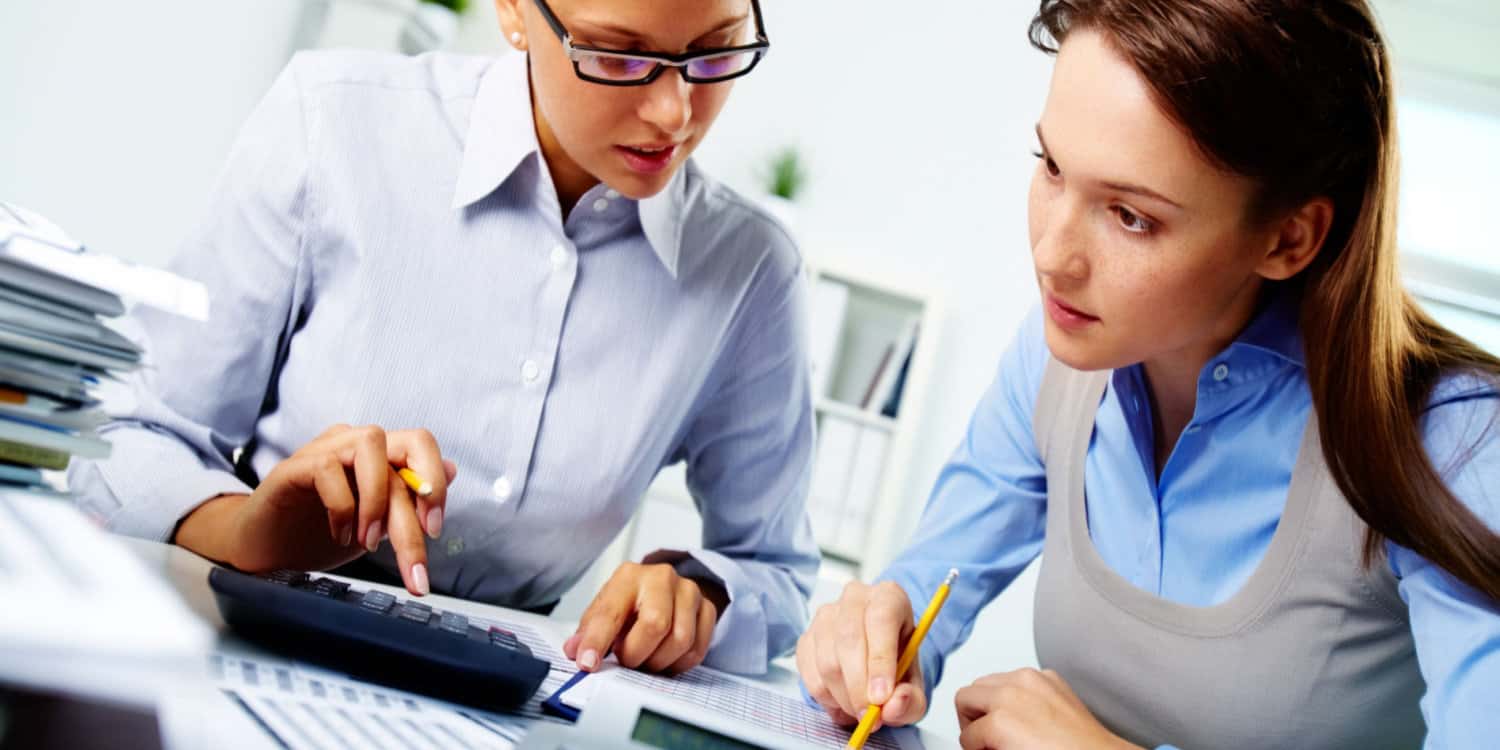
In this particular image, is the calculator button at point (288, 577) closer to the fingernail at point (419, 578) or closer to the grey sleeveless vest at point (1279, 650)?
the fingernail at point (419, 578)

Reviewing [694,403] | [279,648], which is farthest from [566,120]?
[279,648]

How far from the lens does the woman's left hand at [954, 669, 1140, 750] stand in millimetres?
819

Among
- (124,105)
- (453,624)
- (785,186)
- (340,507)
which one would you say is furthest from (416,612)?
(785,186)

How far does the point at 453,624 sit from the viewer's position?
2.27ft

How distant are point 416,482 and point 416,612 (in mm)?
129

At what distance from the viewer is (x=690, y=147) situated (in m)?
1.08

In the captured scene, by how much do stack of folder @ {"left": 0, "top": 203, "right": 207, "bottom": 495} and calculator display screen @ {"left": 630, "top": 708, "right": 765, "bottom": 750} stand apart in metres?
0.33

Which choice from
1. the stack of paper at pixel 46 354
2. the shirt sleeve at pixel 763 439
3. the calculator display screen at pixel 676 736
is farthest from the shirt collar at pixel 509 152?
the calculator display screen at pixel 676 736

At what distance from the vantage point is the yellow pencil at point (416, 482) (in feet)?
2.56

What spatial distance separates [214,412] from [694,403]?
0.48 m

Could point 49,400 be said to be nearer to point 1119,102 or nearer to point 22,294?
point 22,294

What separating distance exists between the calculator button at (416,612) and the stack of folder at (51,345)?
193 mm

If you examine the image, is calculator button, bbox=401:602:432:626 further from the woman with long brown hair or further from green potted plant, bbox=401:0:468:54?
green potted plant, bbox=401:0:468:54

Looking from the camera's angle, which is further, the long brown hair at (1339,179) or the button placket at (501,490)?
the button placket at (501,490)
